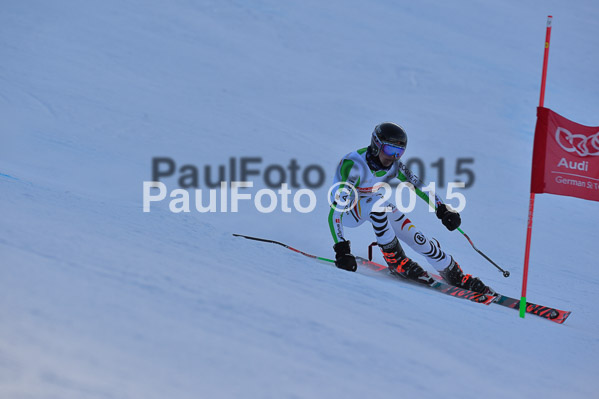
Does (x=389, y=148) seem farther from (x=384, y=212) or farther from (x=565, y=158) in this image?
(x=565, y=158)

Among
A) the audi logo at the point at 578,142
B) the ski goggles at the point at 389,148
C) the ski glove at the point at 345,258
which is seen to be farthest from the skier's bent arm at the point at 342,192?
the audi logo at the point at 578,142

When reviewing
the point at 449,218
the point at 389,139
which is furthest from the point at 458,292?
the point at 389,139

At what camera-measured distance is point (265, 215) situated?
21.5ft

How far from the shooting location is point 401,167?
4.93 metres

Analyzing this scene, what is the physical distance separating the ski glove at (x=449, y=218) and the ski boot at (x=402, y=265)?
1.40 ft

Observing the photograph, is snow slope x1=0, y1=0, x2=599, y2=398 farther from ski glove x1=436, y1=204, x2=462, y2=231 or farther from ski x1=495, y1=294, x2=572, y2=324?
ski glove x1=436, y1=204, x2=462, y2=231

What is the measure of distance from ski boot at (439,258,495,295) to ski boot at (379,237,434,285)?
0.48ft

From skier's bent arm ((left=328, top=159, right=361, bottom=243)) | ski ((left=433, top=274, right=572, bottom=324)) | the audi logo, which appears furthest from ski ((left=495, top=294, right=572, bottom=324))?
skier's bent arm ((left=328, top=159, right=361, bottom=243))

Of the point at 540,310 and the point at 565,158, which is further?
the point at 540,310

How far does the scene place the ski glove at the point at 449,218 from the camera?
4.66 metres

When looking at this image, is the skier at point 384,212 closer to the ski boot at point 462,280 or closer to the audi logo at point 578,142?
the ski boot at point 462,280

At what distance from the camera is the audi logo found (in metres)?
4.19

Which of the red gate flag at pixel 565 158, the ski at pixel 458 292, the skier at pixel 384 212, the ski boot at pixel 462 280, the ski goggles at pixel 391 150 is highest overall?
the red gate flag at pixel 565 158

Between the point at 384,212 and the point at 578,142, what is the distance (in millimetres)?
1511
